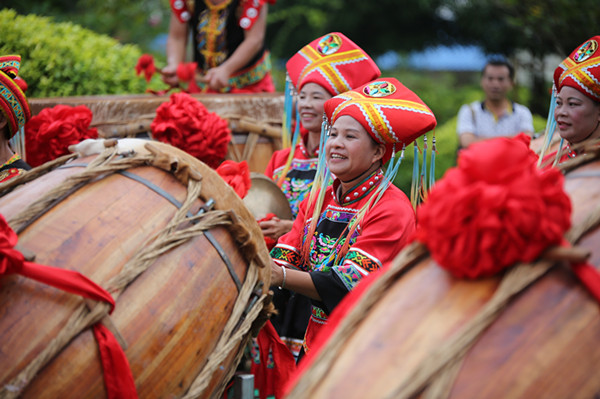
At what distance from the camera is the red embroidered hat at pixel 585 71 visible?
119 inches

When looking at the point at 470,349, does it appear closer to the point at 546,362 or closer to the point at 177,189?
the point at 546,362

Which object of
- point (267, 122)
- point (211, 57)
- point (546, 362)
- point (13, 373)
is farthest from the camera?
point (211, 57)

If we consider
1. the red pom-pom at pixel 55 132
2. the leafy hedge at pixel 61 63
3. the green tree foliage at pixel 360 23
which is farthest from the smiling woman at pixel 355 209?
the green tree foliage at pixel 360 23

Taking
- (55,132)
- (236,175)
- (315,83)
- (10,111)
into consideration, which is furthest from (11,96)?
(315,83)

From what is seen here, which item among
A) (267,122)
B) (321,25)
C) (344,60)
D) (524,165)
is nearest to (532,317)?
(524,165)

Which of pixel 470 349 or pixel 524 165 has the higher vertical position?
pixel 524 165

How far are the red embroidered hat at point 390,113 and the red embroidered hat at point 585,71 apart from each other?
2.97 feet

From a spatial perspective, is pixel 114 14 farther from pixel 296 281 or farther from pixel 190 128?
pixel 296 281

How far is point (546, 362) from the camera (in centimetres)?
132

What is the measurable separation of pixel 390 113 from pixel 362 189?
337 mm

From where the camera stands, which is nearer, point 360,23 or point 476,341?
point 476,341

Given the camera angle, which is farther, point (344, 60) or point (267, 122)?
point (267, 122)

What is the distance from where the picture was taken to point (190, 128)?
11.4 feet

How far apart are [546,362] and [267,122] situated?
10.5ft
